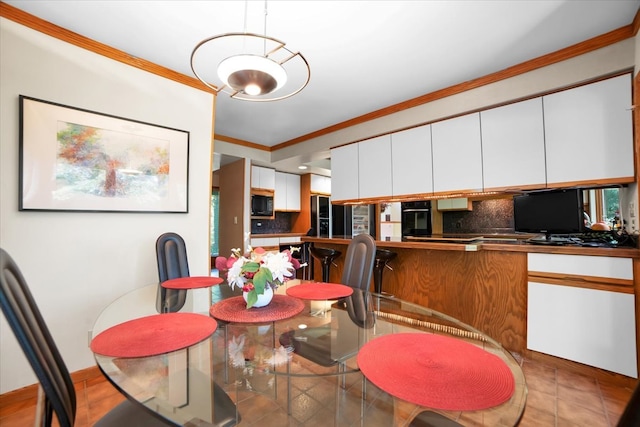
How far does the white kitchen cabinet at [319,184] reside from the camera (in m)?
6.21

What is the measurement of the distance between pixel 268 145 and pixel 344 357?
4378mm

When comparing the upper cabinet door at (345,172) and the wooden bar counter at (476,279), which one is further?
the upper cabinet door at (345,172)

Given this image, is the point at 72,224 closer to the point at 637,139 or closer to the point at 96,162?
the point at 96,162

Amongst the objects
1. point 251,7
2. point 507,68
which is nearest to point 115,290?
point 251,7

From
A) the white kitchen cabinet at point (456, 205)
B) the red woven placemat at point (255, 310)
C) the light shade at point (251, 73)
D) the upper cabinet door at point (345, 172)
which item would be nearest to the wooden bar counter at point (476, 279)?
the upper cabinet door at point (345, 172)

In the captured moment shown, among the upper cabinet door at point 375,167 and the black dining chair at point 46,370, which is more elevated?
the upper cabinet door at point 375,167

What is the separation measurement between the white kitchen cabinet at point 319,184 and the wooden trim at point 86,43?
371 centimetres

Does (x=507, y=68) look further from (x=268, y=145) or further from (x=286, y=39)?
(x=268, y=145)

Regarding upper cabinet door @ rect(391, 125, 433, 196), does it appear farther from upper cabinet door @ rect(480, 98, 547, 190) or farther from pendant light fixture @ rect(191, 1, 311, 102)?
pendant light fixture @ rect(191, 1, 311, 102)

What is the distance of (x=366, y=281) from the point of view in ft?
6.40

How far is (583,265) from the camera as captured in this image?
2.06 meters

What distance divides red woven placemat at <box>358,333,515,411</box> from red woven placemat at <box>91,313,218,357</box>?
608 millimetres

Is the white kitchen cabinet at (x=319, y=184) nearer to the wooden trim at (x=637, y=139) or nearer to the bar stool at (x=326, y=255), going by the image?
the bar stool at (x=326, y=255)

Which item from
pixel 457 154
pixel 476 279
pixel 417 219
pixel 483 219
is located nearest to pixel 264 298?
pixel 476 279
